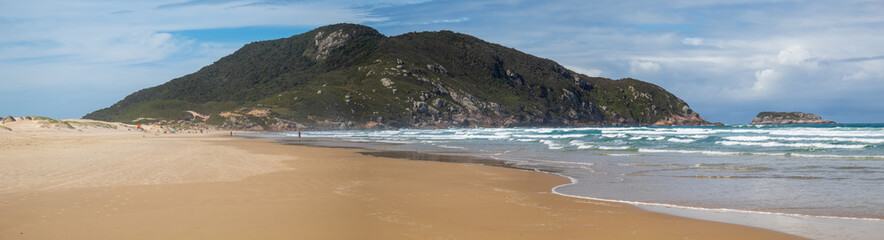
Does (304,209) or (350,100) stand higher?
(350,100)

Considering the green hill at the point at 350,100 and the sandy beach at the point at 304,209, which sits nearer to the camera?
the sandy beach at the point at 304,209

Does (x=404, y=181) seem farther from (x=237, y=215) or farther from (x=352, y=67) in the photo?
(x=352, y=67)

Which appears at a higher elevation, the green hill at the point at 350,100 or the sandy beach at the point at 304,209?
the green hill at the point at 350,100

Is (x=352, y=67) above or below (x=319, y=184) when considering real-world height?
above

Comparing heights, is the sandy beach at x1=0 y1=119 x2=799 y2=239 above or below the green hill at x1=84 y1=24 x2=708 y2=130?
below

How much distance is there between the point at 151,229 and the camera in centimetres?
734

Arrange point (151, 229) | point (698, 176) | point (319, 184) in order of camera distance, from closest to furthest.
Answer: point (151, 229) < point (319, 184) < point (698, 176)

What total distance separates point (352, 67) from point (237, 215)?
607 ft

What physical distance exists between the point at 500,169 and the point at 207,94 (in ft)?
599

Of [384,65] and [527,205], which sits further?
[384,65]

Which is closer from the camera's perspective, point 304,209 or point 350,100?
point 304,209

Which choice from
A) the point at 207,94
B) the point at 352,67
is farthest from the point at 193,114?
the point at 352,67

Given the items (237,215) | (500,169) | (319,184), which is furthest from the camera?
(500,169)

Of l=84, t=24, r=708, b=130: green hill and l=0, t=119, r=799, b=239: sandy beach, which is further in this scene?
l=84, t=24, r=708, b=130: green hill
